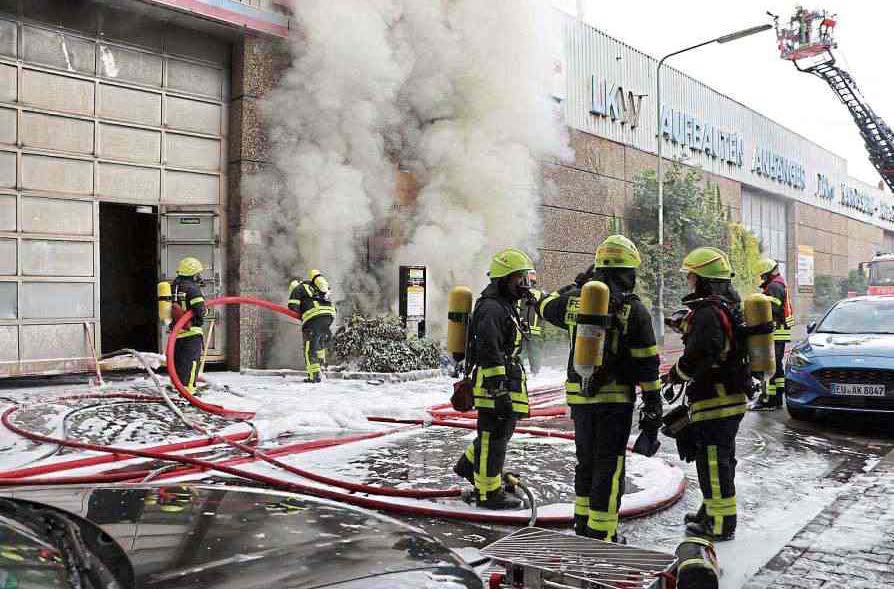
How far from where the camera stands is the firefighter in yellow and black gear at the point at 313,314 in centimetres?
1065

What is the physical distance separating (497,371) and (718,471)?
1.35 m

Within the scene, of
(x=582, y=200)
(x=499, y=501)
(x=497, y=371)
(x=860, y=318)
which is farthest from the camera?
(x=582, y=200)

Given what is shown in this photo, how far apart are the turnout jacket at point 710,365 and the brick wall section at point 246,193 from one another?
880 cm

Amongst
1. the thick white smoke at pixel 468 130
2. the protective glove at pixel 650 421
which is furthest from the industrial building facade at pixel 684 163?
the protective glove at pixel 650 421

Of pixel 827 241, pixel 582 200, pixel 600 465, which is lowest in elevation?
pixel 600 465

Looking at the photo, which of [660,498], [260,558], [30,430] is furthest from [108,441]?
[260,558]

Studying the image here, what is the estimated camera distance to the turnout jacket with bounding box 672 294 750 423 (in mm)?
A: 4207

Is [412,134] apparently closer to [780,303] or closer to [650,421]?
[780,303]

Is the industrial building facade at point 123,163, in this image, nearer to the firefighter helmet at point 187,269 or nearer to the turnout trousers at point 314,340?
the turnout trousers at point 314,340

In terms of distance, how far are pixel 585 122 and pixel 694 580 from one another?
1696 centimetres

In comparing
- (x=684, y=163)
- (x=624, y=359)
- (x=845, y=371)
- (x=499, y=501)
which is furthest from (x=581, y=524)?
(x=684, y=163)

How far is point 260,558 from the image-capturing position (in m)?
1.89

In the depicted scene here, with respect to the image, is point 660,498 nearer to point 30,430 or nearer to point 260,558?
point 260,558

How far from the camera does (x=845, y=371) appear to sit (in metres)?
7.34
